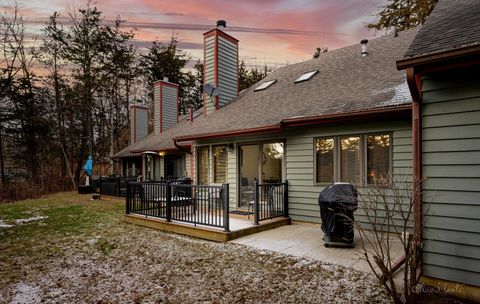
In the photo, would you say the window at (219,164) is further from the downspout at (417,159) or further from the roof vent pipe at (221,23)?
the downspout at (417,159)

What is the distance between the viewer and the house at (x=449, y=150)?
3.05 metres

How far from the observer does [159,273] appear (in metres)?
4.08

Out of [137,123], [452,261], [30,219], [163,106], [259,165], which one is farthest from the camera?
[137,123]

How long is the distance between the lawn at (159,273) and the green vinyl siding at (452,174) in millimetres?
895

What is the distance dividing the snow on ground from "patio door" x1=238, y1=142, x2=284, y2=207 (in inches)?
122

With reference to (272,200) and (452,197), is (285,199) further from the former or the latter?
(452,197)

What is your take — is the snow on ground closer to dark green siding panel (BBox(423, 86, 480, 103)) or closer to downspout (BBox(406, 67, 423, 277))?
downspout (BBox(406, 67, 423, 277))

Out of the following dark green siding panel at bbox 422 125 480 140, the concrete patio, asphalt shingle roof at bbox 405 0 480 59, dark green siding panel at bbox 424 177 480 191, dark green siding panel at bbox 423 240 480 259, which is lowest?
the concrete patio

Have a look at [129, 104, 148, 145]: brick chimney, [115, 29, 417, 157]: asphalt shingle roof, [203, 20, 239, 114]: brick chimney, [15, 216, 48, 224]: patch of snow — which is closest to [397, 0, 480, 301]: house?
[115, 29, 417, 157]: asphalt shingle roof

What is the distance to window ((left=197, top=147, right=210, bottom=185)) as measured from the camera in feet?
30.7

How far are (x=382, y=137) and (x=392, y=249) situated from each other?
2.31 metres

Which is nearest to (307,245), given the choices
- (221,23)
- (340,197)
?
(340,197)

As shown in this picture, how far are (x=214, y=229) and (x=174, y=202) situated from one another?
67.2 inches

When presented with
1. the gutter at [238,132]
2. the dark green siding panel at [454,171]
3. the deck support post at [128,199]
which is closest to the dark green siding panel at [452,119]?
the dark green siding panel at [454,171]
